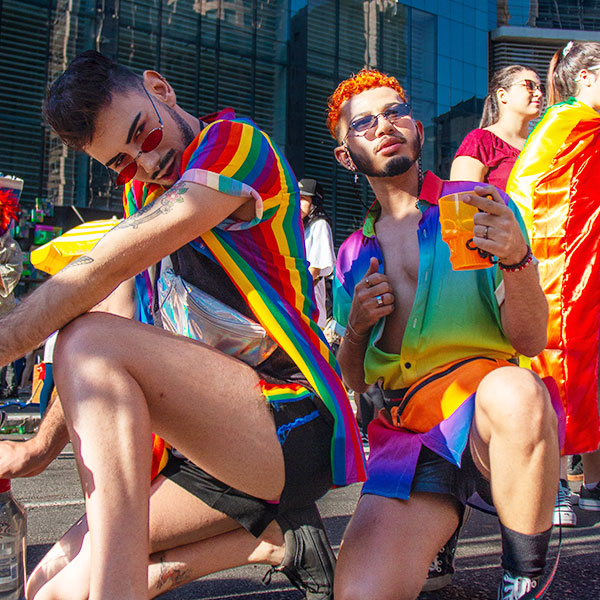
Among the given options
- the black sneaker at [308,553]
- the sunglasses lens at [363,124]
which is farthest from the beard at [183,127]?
the black sneaker at [308,553]

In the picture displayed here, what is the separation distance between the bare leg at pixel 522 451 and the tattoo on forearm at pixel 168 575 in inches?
32.0

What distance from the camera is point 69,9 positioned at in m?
14.0

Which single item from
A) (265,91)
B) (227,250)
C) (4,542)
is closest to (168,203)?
(227,250)

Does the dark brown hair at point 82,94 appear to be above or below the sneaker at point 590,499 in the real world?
above

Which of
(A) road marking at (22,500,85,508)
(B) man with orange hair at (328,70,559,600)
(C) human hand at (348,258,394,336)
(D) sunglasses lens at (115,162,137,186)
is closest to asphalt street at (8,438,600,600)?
(A) road marking at (22,500,85,508)

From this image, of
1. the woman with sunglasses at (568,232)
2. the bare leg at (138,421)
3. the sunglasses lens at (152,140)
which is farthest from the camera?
the woman with sunglasses at (568,232)

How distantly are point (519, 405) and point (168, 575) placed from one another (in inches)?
38.0

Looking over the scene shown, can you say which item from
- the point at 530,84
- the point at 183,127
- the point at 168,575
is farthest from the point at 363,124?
the point at 530,84

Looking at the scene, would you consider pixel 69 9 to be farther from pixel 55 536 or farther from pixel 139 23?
pixel 55 536

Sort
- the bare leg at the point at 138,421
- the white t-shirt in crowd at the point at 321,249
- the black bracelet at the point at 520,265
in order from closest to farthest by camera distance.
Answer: the bare leg at the point at 138,421 < the black bracelet at the point at 520,265 < the white t-shirt in crowd at the point at 321,249

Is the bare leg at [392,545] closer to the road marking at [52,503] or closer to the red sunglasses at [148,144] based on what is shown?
the red sunglasses at [148,144]

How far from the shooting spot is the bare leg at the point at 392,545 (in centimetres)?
158

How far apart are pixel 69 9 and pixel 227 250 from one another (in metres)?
14.3

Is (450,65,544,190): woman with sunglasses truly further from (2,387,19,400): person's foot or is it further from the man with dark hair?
(2,387,19,400): person's foot
